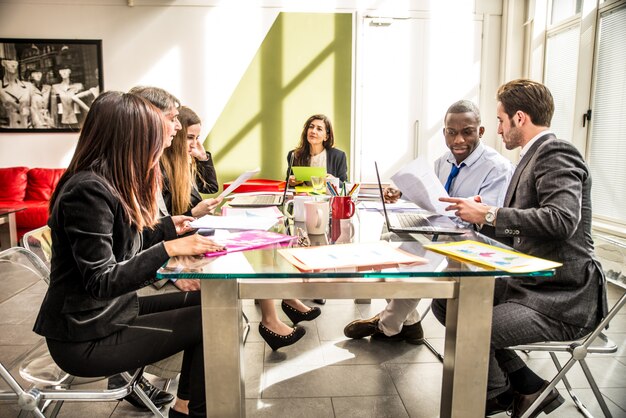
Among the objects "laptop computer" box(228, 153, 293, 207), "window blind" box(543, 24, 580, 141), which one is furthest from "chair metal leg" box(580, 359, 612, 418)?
"window blind" box(543, 24, 580, 141)

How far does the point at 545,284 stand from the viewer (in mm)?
1579

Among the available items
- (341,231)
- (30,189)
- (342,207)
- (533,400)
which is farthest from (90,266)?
(30,189)

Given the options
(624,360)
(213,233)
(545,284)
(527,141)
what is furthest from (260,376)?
(624,360)

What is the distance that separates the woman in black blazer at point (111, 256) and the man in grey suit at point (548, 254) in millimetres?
935

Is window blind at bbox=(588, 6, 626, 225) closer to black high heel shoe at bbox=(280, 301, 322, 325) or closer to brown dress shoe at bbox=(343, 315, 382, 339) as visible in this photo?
brown dress shoe at bbox=(343, 315, 382, 339)

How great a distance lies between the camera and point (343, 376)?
2232 mm

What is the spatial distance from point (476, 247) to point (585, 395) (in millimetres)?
1169

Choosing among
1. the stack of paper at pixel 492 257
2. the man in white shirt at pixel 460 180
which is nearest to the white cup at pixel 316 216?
the stack of paper at pixel 492 257

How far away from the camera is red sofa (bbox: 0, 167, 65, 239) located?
16.2ft

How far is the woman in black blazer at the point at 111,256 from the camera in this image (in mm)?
1239

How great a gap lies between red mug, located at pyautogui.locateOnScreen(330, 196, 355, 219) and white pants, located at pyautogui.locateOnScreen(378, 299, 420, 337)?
693mm

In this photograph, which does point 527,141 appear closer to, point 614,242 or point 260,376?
point 614,242

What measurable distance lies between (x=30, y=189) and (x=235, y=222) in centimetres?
452

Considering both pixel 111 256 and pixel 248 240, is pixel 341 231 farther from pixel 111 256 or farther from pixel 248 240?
pixel 111 256
